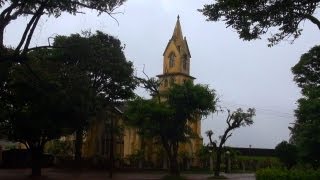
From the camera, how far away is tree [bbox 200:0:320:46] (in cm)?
1434

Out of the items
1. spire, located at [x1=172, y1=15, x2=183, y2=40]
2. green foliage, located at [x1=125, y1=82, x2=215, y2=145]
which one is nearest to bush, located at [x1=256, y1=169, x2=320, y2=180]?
green foliage, located at [x1=125, y1=82, x2=215, y2=145]

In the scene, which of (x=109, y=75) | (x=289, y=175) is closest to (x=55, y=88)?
(x=289, y=175)

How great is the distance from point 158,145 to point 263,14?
1545 inches

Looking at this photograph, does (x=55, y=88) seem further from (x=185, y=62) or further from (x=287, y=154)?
(x=185, y=62)

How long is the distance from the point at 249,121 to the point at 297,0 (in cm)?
2967

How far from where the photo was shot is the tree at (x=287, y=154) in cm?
3991

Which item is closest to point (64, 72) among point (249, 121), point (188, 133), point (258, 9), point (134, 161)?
point (258, 9)

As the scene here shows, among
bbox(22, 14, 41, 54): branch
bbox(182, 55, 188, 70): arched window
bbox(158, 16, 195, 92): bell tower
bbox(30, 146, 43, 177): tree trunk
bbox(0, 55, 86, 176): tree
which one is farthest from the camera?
bbox(182, 55, 188, 70): arched window

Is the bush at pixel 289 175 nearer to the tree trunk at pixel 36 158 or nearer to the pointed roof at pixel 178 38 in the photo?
the tree trunk at pixel 36 158

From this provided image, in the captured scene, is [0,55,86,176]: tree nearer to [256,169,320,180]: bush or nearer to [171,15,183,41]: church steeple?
[256,169,320,180]: bush

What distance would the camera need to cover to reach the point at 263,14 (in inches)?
572

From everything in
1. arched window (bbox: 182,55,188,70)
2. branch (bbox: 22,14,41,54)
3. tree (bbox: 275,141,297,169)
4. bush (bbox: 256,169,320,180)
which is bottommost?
bush (bbox: 256,169,320,180)

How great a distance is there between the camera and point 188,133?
4094 centimetres

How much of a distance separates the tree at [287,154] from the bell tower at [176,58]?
2408 centimetres
